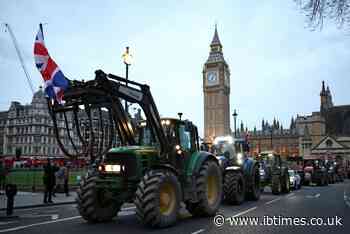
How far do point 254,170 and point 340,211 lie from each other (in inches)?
198

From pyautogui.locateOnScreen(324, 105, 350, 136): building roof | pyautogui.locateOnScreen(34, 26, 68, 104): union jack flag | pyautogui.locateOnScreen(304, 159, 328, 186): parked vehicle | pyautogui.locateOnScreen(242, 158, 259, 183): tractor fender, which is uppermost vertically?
pyautogui.locateOnScreen(324, 105, 350, 136): building roof

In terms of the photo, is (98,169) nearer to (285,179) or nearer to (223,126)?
(285,179)

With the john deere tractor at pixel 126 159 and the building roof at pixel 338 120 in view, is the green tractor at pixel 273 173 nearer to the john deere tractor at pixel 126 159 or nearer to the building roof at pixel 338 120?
the john deere tractor at pixel 126 159

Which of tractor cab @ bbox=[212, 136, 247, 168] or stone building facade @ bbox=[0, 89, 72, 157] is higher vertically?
stone building facade @ bbox=[0, 89, 72, 157]

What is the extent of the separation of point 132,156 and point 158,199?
136 centimetres

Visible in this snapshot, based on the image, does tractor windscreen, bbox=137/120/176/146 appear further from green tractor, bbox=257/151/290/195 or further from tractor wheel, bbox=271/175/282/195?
tractor wheel, bbox=271/175/282/195

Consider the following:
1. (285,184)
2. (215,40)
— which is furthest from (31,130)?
(285,184)

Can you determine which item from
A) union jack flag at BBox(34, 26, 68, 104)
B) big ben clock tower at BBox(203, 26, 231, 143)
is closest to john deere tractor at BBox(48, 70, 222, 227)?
union jack flag at BBox(34, 26, 68, 104)

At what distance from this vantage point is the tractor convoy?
931 cm

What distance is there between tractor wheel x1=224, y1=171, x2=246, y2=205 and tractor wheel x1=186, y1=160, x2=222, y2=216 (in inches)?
107

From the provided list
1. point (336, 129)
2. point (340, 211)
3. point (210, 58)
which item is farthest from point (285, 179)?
point (210, 58)

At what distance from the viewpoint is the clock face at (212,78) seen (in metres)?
138

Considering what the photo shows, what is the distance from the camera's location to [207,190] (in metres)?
11.7

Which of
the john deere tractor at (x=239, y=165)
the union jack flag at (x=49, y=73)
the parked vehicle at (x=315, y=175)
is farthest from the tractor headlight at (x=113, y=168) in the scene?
the parked vehicle at (x=315, y=175)
